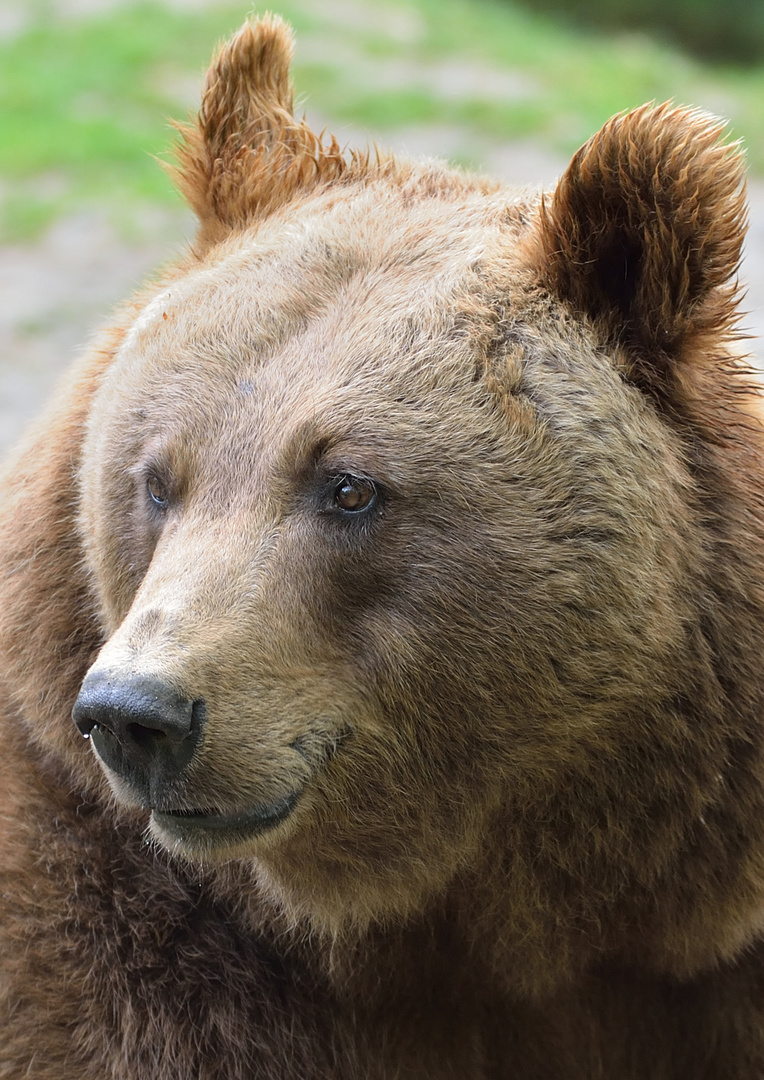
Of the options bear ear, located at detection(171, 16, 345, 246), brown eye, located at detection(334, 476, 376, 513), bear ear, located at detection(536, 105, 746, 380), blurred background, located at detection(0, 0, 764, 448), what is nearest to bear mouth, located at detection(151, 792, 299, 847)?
brown eye, located at detection(334, 476, 376, 513)

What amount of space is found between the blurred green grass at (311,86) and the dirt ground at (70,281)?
1.22ft

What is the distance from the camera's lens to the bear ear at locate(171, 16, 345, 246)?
3.94m

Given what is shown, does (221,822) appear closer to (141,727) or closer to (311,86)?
(141,727)

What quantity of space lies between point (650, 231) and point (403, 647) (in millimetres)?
1129

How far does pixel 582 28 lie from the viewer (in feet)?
87.9

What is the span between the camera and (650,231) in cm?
324

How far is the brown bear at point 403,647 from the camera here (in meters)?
3.12

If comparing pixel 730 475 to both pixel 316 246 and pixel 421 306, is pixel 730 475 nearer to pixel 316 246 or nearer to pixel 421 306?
pixel 421 306

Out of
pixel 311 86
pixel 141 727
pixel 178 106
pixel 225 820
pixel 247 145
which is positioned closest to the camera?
pixel 141 727

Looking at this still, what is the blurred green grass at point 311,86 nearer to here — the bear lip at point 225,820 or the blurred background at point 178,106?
the blurred background at point 178,106

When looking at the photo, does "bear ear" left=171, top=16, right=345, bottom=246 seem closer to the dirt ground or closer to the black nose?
the black nose

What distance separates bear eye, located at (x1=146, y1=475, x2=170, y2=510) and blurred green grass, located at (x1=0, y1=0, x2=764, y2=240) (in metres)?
10.3

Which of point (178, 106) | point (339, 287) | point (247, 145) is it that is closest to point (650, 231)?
point (339, 287)

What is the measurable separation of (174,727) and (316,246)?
1378 mm
